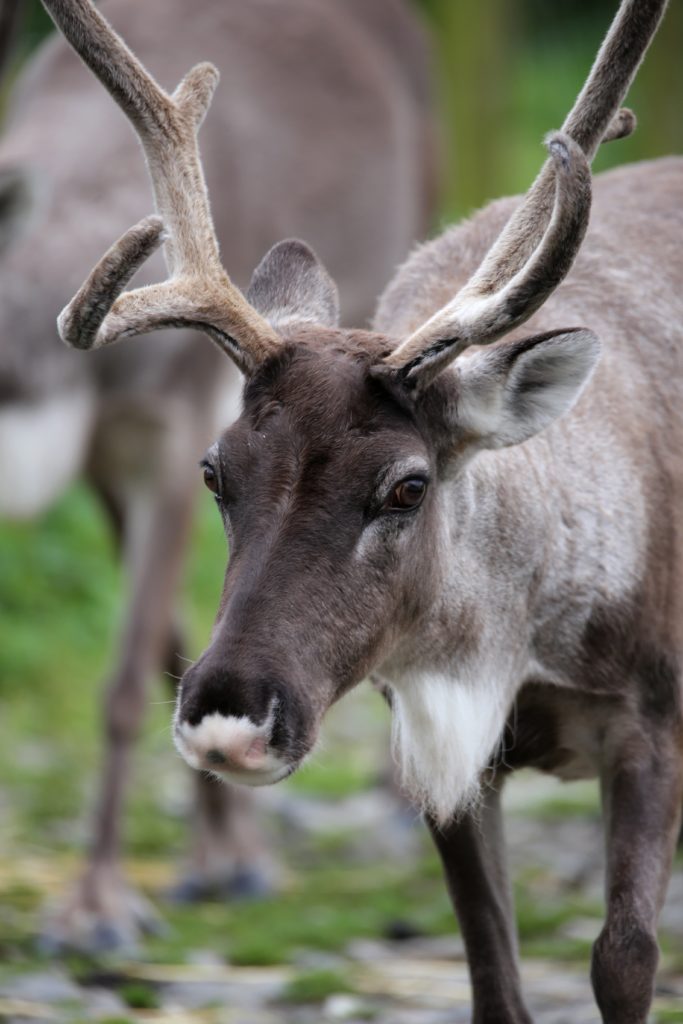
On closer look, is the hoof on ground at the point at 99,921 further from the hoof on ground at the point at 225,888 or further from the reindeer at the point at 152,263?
the hoof on ground at the point at 225,888

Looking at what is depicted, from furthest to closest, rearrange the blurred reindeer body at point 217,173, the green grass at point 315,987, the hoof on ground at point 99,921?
the blurred reindeer body at point 217,173
the hoof on ground at point 99,921
the green grass at point 315,987

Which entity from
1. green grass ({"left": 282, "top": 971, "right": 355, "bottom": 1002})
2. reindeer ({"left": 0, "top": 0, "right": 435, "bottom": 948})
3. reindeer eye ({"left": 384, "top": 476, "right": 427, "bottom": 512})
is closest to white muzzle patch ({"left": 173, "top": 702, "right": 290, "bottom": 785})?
reindeer eye ({"left": 384, "top": 476, "right": 427, "bottom": 512})

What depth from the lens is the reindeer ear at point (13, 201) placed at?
21.9 ft

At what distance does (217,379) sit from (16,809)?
1.98 m

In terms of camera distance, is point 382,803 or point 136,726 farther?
point 382,803

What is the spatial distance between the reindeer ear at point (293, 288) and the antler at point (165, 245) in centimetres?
25

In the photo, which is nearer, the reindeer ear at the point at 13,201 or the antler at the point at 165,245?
the antler at the point at 165,245

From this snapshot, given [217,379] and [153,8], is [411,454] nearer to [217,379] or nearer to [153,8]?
[217,379]

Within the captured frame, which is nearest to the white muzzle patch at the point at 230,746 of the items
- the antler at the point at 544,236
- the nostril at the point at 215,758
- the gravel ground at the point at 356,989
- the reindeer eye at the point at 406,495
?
the nostril at the point at 215,758

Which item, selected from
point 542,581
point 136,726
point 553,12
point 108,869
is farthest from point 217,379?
point 553,12

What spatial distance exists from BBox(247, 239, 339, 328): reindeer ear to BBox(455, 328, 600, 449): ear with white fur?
1.91 feet

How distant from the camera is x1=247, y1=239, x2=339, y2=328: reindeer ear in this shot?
4.26 m

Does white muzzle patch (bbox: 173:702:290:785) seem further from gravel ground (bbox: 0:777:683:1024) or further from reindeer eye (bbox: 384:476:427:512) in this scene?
gravel ground (bbox: 0:777:683:1024)

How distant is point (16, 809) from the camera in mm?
7617
